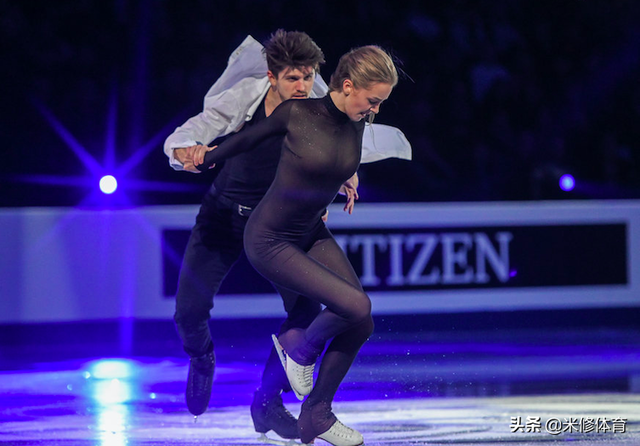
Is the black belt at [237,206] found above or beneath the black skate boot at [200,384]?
above

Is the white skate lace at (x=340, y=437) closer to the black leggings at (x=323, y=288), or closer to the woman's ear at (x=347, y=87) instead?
the black leggings at (x=323, y=288)

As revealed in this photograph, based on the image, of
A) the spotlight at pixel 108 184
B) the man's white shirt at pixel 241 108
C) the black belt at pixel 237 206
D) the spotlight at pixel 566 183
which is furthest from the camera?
the spotlight at pixel 566 183

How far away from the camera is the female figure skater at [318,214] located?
9.65ft

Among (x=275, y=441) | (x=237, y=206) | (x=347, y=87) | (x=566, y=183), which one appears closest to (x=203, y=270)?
(x=237, y=206)

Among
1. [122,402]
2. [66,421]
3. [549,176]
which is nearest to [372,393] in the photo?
[122,402]

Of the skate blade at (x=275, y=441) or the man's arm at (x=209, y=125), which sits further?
the skate blade at (x=275, y=441)

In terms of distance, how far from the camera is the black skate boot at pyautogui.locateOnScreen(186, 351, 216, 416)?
3734mm

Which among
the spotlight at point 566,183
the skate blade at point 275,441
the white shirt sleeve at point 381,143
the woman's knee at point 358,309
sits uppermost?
the spotlight at point 566,183

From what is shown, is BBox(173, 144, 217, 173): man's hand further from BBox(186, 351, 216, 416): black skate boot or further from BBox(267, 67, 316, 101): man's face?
BBox(186, 351, 216, 416): black skate boot

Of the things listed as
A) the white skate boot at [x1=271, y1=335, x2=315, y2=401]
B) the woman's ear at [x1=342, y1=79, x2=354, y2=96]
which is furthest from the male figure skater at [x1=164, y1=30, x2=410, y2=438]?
the woman's ear at [x1=342, y1=79, x2=354, y2=96]

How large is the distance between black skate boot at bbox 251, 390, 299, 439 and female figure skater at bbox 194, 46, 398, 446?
1.11ft

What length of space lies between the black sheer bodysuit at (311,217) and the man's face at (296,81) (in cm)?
24

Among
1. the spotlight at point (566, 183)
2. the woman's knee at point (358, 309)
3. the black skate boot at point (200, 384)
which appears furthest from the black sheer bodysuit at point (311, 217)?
→ the spotlight at point (566, 183)

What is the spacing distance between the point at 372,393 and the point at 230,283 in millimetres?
1951
